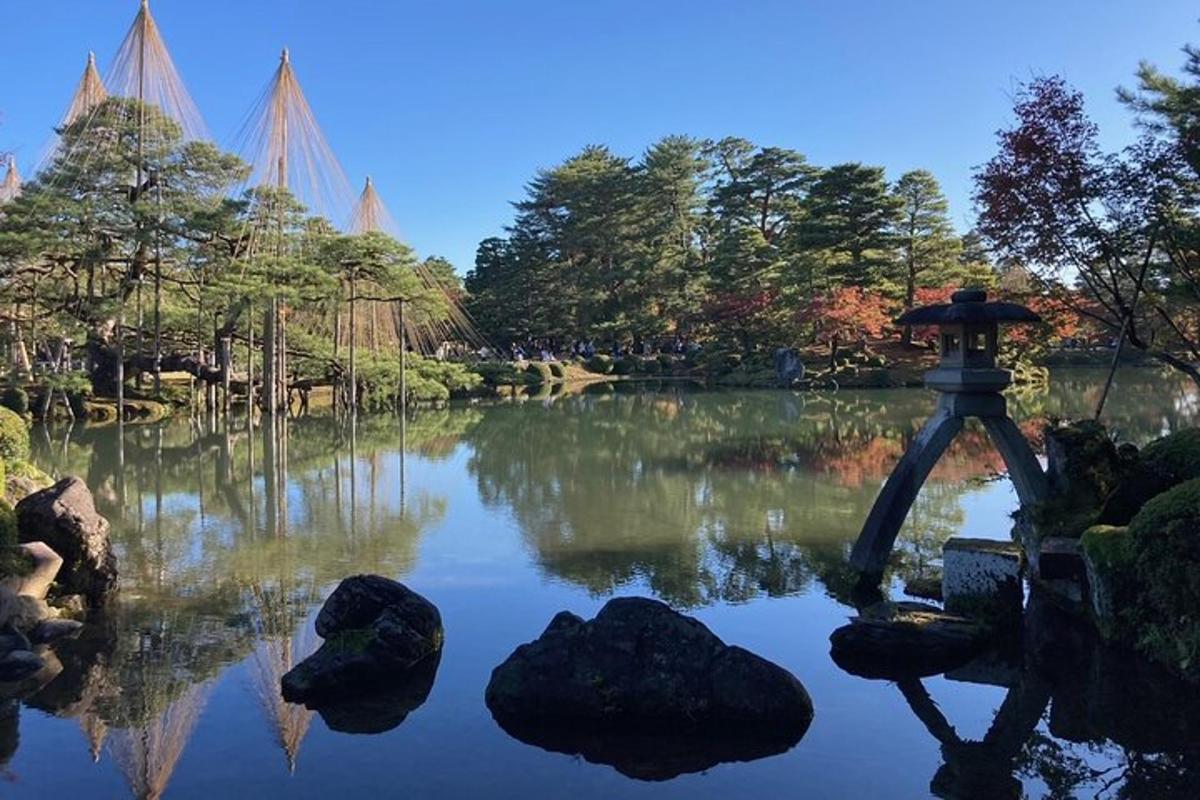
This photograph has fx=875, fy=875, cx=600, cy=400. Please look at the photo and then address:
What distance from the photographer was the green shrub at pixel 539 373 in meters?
36.5

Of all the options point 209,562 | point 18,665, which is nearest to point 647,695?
point 18,665

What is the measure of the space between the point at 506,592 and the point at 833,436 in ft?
39.9

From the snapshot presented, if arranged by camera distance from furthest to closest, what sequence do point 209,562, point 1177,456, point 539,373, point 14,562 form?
point 539,373, point 209,562, point 1177,456, point 14,562

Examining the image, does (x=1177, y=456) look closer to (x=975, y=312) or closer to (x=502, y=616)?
(x=975, y=312)

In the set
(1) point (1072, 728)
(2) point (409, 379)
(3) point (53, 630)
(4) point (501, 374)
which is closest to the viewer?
(1) point (1072, 728)

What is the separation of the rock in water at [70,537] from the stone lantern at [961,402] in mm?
6120

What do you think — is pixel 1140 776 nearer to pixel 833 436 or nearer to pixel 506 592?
pixel 506 592

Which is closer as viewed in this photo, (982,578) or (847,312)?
(982,578)

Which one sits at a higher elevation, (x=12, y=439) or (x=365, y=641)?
(x=12, y=439)

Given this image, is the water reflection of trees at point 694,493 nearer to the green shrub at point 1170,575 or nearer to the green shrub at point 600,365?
the green shrub at point 1170,575

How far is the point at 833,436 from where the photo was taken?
1809 cm

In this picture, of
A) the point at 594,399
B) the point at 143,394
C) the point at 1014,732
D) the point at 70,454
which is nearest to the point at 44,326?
the point at 143,394

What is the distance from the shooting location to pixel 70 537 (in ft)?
22.3

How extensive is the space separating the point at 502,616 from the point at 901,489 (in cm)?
330
